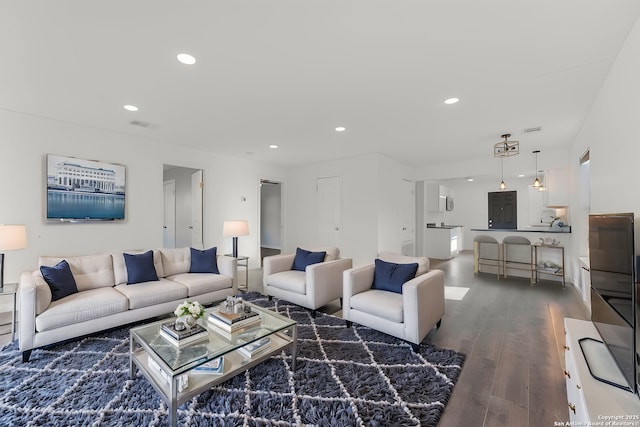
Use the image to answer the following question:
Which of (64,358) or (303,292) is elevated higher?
(303,292)

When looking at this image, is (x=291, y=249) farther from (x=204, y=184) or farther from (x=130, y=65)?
(x=130, y=65)

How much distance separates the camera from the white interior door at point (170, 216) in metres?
6.11

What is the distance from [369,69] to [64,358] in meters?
3.62

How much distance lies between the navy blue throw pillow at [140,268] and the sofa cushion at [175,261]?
0.94 feet

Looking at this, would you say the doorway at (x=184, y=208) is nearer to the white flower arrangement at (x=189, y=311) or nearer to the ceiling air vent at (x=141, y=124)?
the ceiling air vent at (x=141, y=124)

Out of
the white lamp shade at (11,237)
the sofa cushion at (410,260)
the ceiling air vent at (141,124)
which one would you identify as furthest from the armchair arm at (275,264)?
the white lamp shade at (11,237)

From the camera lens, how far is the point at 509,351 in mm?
2570

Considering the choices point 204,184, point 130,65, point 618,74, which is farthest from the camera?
point 204,184

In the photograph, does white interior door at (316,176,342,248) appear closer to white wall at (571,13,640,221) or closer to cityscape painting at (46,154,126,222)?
cityscape painting at (46,154,126,222)

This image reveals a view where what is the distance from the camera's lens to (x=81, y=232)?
3.88 m

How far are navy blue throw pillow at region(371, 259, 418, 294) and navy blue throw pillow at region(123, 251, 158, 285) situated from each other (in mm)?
2706

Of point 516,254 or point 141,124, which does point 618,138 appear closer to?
point 516,254

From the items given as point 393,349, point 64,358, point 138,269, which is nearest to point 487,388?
point 393,349

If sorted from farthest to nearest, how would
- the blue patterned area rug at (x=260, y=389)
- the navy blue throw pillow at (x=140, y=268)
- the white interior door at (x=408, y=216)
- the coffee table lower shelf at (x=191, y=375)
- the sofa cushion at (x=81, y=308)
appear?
the white interior door at (x=408, y=216), the navy blue throw pillow at (x=140, y=268), the sofa cushion at (x=81, y=308), the blue patterned area rug at (x=260, y=389), the coffee table lower shelf at (x=191, y=375)
